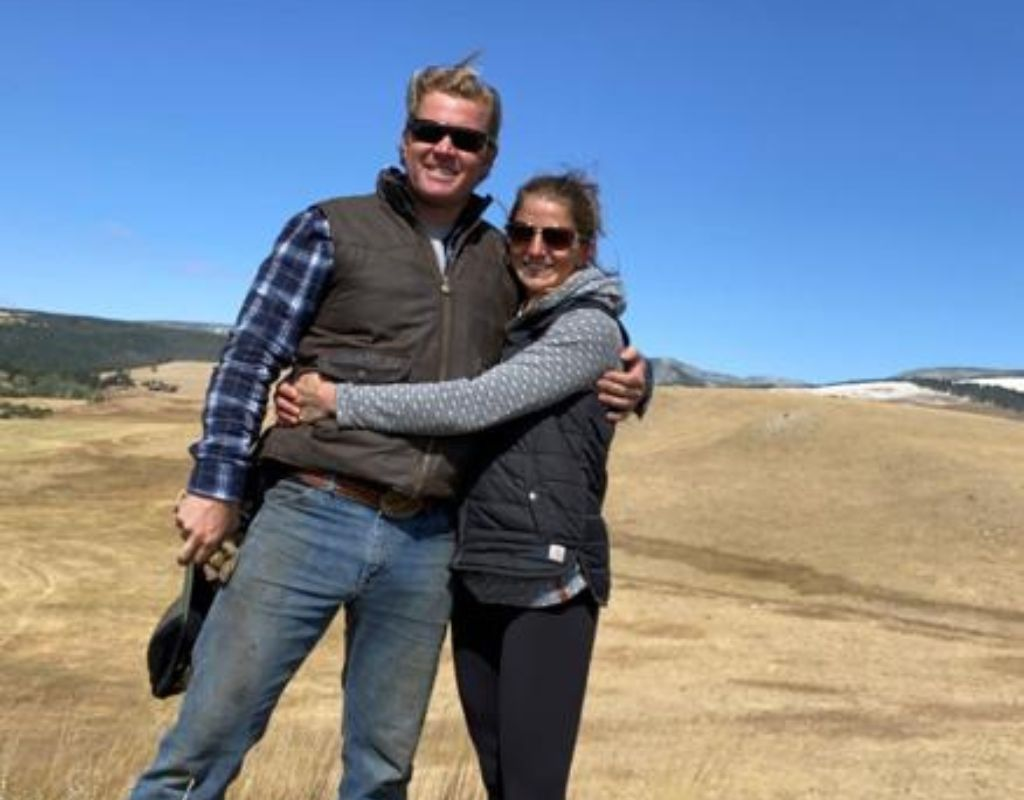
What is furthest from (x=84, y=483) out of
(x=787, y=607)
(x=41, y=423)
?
(x=787, y=607)

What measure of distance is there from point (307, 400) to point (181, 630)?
0.70 meters

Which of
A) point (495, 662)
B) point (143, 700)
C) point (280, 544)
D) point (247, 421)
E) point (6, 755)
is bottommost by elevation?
point (143, 700)

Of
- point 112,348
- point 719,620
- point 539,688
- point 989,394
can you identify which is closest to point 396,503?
point 539,688

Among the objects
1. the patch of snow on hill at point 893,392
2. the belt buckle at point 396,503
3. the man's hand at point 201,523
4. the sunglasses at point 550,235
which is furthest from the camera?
the patch of snow on hill at point 893,392

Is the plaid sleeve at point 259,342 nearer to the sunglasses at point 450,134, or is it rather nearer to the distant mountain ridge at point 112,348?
the sunglasses at point 450,134

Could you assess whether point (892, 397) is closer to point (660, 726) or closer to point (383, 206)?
point (660, 726)

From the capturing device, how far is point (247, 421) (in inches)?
123

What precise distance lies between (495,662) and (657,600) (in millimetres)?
14465

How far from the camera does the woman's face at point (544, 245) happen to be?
10.9 ft

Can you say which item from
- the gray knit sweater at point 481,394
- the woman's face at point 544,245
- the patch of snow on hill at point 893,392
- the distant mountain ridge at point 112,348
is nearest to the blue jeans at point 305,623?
the gray knit sweater at point 481,394

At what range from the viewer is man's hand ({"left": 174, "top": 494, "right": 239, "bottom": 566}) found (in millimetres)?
3064

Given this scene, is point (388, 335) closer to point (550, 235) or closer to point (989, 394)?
point (550, 235)

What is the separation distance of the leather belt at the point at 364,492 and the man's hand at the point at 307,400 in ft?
0.45

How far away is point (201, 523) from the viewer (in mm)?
3066
